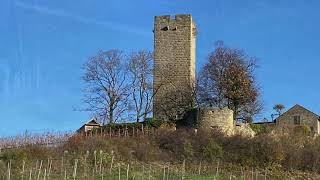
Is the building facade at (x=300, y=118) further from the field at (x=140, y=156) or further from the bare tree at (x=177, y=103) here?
the field at (x=140, y=156)

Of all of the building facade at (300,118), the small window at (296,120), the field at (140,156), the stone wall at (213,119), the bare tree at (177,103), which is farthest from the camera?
the small window at (296,120)

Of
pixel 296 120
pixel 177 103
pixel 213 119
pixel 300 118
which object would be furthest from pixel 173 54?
pixel 300 118

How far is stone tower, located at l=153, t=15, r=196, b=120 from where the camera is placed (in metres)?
47.1

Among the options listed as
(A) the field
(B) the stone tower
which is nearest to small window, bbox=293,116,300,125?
(B) the stone tower

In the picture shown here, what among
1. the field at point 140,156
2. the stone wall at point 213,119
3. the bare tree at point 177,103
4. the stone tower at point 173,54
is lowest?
the field at point 140,156

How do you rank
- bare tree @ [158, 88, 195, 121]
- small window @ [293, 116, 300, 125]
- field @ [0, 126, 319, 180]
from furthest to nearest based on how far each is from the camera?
small window @ [293, 116, 300, 125], bare tree @ [158, 88, 195, 121], field @ [0, 126, 319, 180]

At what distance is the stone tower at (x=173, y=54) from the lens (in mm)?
47062

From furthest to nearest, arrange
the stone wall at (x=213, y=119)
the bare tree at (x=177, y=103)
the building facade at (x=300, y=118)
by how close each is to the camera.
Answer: the building facade at (x=300, y=118) < the bare tree at (x=177, y=103) < the stone wall at (x=213, y=119)

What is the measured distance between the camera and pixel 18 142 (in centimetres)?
3897

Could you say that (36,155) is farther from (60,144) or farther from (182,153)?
(182,153)

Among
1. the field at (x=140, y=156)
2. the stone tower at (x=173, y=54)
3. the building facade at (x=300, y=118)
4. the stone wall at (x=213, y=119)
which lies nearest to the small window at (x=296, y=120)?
the building facade at (x=300, y=118)

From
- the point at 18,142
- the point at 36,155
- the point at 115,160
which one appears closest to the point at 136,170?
→ the point at 115,160

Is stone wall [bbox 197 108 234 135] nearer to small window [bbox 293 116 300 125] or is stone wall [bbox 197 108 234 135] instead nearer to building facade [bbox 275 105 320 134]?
building facade [bbox 275 105 320 134]

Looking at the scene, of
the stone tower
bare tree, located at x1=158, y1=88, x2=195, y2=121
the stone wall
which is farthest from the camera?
the stone tower
